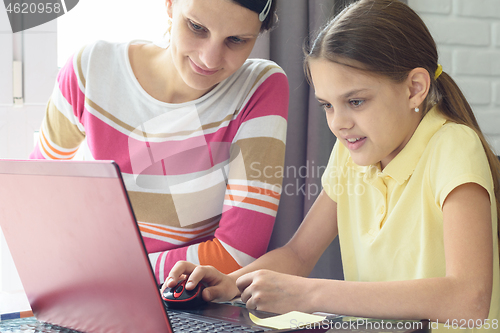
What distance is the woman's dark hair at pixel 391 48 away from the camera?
0.81 m

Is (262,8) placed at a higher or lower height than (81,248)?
higher

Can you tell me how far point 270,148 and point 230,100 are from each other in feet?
0.52

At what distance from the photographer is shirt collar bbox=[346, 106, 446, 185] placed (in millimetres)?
833

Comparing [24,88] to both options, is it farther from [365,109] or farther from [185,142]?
[365,109]

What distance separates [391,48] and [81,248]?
62cm

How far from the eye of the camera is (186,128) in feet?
3.57

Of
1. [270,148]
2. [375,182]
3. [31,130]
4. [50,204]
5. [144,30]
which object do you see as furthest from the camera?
[144,30]

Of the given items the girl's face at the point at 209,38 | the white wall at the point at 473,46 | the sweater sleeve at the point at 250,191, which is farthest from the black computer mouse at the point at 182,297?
the white wall at the point at 473,46

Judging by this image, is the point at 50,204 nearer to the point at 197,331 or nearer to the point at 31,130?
the point at 197,331

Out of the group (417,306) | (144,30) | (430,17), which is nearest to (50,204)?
(417,306)

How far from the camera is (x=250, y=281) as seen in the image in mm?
709

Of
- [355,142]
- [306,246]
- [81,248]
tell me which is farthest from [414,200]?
[81,248]

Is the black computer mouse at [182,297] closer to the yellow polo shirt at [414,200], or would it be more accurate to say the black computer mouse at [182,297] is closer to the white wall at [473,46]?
the yellow polo shirt at [414,200]

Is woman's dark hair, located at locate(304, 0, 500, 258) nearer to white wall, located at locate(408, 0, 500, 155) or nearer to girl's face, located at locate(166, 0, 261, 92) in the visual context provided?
girl's face, located at locate(166, 0, 261, 92)
